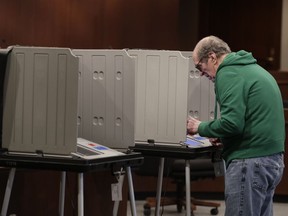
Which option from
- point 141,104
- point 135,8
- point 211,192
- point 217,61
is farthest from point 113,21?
point 217,61

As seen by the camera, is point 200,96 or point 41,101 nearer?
point 41,101

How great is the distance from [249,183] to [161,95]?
94 cm

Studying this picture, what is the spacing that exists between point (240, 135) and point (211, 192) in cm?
373

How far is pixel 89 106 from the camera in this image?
146 inches

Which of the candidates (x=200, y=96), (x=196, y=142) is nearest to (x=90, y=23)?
(x=200, y=96)

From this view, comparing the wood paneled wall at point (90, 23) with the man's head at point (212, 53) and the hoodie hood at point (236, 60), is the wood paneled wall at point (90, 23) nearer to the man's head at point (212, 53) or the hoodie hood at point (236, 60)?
the man's head at point (212, 53)

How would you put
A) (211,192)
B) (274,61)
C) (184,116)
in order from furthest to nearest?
(274,61), (211,192), (184,116)

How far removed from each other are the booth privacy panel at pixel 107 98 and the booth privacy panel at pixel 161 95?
42cm

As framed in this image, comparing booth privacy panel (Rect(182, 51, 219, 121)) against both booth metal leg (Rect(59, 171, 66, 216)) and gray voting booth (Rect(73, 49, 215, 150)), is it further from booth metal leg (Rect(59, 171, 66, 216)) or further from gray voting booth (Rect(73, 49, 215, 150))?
booth metal leg (Rect(59, 171, 66, 216))

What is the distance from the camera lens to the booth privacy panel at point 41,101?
319 cm

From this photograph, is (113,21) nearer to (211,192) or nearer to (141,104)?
(211,192)

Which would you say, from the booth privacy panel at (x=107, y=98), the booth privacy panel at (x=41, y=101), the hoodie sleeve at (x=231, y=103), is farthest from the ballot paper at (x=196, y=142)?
the booth privacy panel at (x=41, y=101)

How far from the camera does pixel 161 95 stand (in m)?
4.06

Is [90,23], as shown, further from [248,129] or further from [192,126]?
[248,129]
